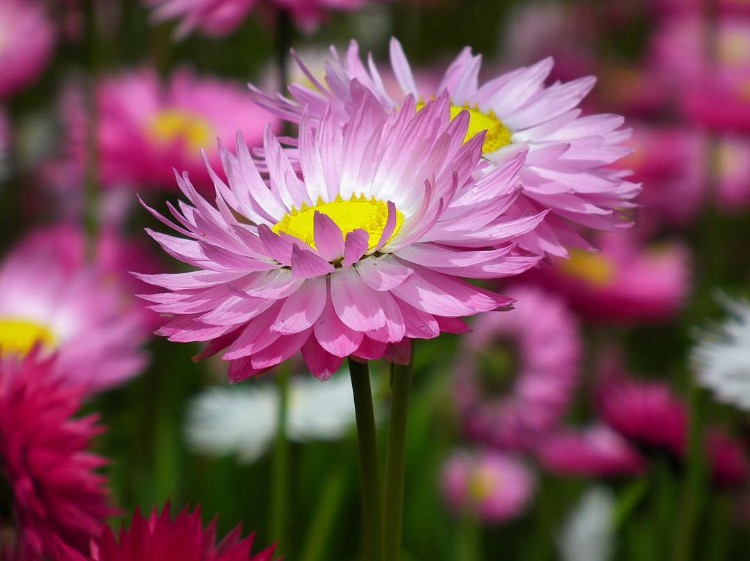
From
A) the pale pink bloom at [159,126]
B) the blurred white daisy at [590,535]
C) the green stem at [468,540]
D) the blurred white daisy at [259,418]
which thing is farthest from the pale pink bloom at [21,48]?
the blurred white daisy at [590,535]

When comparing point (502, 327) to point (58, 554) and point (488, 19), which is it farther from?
point (488, 19)

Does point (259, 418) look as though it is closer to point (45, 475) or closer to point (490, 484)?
point (490, 484)

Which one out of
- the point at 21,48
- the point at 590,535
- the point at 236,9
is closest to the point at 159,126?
the point at 21,48

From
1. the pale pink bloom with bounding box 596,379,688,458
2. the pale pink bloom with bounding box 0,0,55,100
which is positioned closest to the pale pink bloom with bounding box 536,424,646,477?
the pale pink bloom with bounding box 596,379,688,458

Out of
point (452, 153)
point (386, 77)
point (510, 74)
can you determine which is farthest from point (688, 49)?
point (452, 153)

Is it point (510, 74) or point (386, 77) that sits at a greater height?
point (386, 77)
